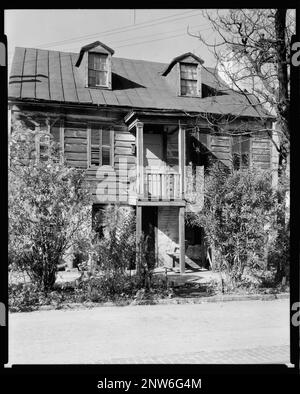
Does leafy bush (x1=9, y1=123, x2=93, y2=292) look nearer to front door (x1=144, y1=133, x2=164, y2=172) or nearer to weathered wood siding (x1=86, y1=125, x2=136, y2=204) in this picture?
weathered wood siding (x1=86, y1=125, x2=136, y2=204)

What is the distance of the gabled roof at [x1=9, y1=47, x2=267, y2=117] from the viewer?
47.7 ft

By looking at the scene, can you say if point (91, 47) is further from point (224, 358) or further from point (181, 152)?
point (224, 358)

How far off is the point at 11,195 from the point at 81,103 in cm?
651

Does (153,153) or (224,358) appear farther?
(153,153)

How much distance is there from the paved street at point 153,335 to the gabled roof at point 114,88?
7.99 metres

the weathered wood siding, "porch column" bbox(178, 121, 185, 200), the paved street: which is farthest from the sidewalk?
the weathered wood siding

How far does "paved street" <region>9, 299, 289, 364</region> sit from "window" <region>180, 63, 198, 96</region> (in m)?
9.58

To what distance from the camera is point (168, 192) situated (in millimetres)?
14914

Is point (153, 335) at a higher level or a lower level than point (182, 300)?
higher

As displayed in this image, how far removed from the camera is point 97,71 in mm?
15797

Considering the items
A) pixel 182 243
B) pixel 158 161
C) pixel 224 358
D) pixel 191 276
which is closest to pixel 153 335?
pixel 224 358

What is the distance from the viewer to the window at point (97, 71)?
1577 centimetres

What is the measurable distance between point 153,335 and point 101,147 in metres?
9.60
